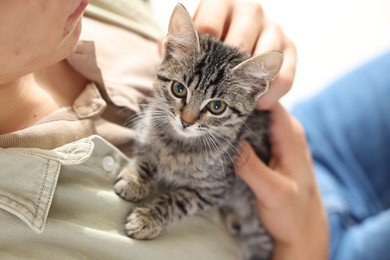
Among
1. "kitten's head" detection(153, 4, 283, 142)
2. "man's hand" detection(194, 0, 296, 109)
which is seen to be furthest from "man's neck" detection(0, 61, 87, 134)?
"man's hand" detection(194, 0, 296, 109)

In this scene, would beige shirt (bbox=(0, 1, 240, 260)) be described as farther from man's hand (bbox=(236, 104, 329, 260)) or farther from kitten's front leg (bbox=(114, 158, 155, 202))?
man's hand (bbox=(236, 104, 329, 260))

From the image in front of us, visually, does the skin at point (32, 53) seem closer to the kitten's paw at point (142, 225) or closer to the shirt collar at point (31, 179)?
the shirt collar at point (31, 179)

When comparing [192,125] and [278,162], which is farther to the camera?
[278,162]

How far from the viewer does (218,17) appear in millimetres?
1160

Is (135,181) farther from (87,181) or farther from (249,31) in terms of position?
(249,31)

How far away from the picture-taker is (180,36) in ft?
3.55

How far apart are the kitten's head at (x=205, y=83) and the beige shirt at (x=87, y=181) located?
145 mm

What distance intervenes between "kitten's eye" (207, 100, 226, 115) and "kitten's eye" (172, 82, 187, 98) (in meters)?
0.07

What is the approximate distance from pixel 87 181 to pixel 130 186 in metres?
0.11

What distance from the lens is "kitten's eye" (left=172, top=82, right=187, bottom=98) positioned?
3.67 ft

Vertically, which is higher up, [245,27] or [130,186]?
[245,27]

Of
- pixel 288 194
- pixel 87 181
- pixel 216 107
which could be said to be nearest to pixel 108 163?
pixel 87 181

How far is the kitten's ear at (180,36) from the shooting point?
40.7 inches

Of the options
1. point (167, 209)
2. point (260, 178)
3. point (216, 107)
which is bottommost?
point (167, 209)
